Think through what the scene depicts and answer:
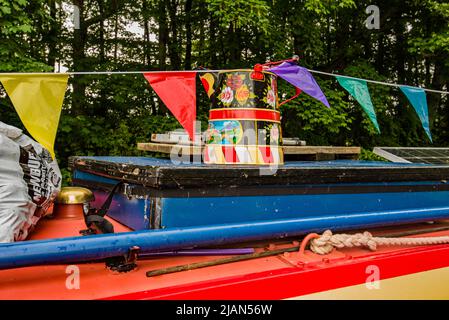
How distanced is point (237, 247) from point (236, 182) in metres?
0.24

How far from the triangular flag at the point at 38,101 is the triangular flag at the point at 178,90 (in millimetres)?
494

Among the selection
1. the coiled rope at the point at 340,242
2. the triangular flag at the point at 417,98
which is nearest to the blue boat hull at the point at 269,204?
the coiled rope at the point at 340,242

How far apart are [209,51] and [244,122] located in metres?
7.74

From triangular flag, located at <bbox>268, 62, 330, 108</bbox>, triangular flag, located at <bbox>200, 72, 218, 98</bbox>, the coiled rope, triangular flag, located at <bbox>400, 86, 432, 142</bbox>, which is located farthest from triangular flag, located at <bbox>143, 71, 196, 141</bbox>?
triangular flag, located at <bbox>400, 86, 432, 142</bbox>

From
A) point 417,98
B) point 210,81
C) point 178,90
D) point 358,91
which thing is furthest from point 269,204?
point 417,98

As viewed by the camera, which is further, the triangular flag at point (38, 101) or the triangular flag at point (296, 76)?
the triangular flag at point (296, 76)

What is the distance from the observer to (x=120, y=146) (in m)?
7.03

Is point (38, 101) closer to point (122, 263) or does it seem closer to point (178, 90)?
point (178, 90)

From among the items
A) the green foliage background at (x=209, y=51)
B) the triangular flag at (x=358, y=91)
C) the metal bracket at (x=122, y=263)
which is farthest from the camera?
the green foliage background at (x=209, y=51)

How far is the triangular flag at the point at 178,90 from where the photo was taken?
2057mm

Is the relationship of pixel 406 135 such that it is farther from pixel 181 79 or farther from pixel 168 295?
pixel 168 295

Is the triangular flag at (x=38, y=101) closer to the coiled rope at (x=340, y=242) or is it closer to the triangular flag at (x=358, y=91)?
the coiled rope at (x=340, y=242)

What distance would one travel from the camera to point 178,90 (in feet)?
6.86
